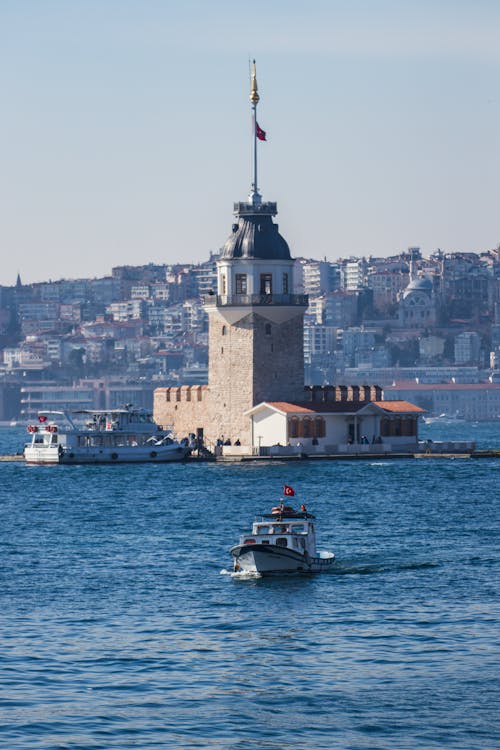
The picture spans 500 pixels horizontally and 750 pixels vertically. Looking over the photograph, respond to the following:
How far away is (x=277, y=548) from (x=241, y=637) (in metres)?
7.29

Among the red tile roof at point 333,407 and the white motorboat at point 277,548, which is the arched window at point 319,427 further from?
the white motorboat at point 277,548

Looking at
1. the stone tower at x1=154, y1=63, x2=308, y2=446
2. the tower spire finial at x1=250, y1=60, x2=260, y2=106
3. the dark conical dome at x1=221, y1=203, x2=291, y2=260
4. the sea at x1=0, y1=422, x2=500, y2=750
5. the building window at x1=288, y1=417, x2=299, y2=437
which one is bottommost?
the sea at x1=0, y1=422, x2=500, y2=750

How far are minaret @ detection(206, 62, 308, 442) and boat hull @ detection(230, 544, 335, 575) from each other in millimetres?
49664

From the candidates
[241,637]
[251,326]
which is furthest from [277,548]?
[251,326]

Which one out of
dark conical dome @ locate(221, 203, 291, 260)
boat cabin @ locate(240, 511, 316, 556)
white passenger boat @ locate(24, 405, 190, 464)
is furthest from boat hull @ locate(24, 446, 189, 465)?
boat cabin @ locate(240, 511, 316, 556)

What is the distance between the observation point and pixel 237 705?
29.6 m

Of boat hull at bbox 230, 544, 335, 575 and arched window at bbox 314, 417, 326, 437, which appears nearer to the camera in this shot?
boat hull at bbox 230, 544, 335, 575

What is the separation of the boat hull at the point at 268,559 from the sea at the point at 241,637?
34 centimetres

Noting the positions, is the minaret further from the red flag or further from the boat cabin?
the boat cabin

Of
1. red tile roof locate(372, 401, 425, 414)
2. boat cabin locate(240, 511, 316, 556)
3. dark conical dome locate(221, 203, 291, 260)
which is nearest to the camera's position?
boat cabin locate(240, 511, 316, 556)

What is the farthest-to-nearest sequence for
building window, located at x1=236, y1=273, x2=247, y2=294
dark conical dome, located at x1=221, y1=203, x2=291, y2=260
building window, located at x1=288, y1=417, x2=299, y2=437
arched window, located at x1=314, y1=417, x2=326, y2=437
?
dark conical dome, located at x1=221, y1=203, x2=291, y2=260 → building window, located at x1=236, y1=273, x2=247, y2=294 → arched window, located at x1=314, y1=417, x2=326, y2=437 → building window, located at x1=288, y1=417, x2=299, y2=437

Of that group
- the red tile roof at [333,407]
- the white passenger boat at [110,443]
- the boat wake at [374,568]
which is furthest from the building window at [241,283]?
the boat wake at [374,568]

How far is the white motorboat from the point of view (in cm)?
4222

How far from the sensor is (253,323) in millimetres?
92438
